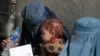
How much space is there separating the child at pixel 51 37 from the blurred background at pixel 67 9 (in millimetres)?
834

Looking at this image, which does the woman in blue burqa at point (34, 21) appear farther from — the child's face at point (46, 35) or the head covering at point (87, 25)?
the head covering at point (87, 25)

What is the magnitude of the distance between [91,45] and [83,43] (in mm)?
83

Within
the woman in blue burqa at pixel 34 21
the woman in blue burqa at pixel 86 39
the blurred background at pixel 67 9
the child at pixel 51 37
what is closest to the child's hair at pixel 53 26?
the child at pixel 51 37

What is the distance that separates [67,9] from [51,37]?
0.95 m

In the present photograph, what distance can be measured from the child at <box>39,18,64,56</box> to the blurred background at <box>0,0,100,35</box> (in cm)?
83

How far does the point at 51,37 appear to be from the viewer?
178 inches

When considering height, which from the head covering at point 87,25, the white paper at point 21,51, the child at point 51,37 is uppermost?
the head covering at point 87,25

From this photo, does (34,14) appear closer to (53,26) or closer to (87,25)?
(53,26)

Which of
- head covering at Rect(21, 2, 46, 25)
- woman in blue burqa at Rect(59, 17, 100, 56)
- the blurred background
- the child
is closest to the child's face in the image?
the child

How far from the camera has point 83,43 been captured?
4.29m

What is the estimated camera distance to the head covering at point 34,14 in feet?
15.1

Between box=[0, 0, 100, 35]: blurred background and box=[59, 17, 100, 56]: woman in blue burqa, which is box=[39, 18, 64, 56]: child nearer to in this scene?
box=[59, 17, 100, 56]: woman in blue burqa

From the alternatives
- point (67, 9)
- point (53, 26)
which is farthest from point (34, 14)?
point (67, 9)

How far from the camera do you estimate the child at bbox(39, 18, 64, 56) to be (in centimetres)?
446
